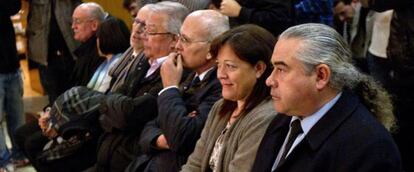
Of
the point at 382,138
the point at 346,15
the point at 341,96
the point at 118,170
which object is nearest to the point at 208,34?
the point at 118,170

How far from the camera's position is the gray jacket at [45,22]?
170 inches

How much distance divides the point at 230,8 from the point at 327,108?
1401 millimetres

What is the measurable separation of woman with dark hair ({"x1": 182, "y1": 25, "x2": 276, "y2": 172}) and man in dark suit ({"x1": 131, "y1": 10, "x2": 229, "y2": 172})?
0.26 metres

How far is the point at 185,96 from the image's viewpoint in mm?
2643

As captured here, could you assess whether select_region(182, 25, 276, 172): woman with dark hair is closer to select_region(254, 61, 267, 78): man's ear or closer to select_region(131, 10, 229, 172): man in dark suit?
select_region(254, 61, 267, 78): man's ear

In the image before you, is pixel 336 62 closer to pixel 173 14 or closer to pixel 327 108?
pixel 327 108

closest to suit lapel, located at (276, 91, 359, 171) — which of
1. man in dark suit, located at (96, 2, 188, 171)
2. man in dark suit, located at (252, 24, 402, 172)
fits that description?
man in dark suit, located at (252, 24, 402, 172)

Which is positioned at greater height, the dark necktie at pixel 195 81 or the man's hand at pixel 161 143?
the dark necktie at pixel 195 81

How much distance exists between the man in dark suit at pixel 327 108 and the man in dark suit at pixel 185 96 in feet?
2.19

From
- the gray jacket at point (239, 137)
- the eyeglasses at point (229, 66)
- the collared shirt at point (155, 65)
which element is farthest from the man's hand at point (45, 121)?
the eyeglasses at point (229, 66)

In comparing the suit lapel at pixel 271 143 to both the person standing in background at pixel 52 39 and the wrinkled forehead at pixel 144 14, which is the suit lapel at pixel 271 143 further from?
the person standing in background at pixel 52 39

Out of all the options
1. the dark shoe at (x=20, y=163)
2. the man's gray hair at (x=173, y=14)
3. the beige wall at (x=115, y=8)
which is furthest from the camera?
the beige wall at (x=115, y=8)

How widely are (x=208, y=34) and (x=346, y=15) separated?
1.58 meters

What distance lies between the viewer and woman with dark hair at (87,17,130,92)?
3.41 m
